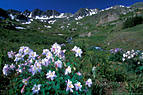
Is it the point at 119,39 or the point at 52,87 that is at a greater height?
the point at 119,39

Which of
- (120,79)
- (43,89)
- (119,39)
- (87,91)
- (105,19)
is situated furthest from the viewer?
(105,19)

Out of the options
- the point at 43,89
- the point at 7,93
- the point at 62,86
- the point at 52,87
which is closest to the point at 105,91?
the point at 62,86

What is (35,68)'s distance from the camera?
212 cm

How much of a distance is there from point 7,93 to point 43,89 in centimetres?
92

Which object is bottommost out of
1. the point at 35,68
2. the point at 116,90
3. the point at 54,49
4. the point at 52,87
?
the point at 116,90

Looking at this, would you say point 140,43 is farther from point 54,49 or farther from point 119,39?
point 54,49

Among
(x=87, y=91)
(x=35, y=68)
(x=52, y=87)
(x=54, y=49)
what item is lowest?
(x=87, y=91)

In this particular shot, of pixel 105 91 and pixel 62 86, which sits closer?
pixel 62 86

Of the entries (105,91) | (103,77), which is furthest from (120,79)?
(105,91)

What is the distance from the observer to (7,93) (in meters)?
2.27

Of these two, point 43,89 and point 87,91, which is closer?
point 43,89

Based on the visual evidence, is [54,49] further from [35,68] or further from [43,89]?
[43,89]

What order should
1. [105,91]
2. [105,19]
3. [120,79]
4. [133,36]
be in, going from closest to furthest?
[105,91]
[120,79]
[133,36]
[105,19]

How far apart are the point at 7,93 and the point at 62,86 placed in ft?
3.94
